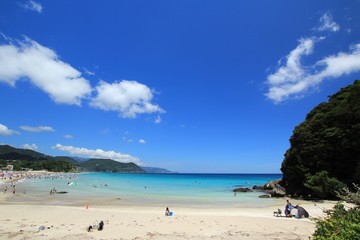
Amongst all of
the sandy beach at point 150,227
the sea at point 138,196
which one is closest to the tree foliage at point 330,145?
the sea at point 138,196

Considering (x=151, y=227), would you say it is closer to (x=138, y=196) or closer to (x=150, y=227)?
(x=150, y=227)

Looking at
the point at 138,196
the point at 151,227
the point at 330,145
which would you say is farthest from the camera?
the point at 138,196

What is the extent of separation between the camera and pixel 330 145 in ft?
105

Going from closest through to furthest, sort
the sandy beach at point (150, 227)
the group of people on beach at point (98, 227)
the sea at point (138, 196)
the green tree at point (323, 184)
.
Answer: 1. the sandy beach at point (150, 227)
2. the group of people on beach at point (98, 227)
3. the green tree at point (323, 184)
4. the sea at point (138, 196)

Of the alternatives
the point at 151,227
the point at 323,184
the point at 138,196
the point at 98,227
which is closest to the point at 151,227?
the point at 151,227

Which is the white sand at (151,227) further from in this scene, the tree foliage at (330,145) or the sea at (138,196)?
the tree foliage at (330,145)

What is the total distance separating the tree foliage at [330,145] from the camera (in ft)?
99.8

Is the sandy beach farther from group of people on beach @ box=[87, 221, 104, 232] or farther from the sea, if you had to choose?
the sea

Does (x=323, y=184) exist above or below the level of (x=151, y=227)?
above

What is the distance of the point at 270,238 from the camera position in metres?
13.2

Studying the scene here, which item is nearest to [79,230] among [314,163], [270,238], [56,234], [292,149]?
[56,234]

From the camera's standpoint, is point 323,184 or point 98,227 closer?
point 98,227

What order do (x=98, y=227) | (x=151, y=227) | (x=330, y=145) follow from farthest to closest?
(x=330, y=145) → (x=151, y=227) → (x=98, y=227)

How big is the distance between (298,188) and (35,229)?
106ft
